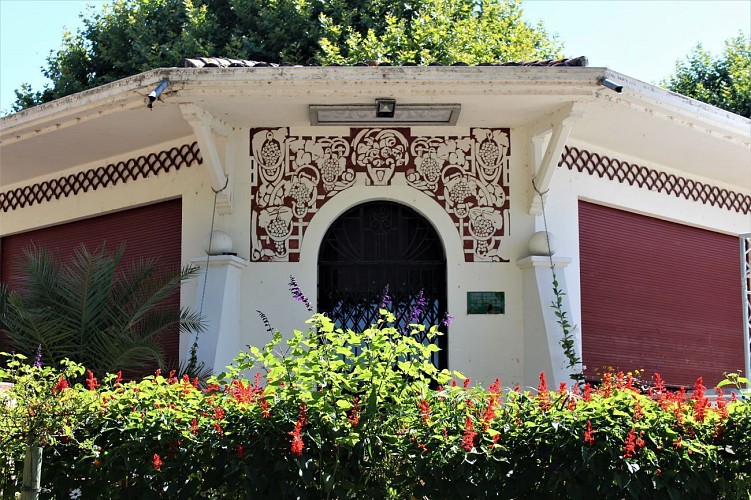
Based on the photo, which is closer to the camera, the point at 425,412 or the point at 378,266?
the point at 425,412

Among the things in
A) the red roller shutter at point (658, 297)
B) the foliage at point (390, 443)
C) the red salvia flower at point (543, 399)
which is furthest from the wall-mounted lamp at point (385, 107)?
the red salvia flower at point (543, 399)

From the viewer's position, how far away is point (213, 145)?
9.34m

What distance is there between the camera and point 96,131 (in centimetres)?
1009

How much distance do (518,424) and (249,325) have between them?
491cm

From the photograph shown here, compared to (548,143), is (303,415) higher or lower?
lower

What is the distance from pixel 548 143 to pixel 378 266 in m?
2.10

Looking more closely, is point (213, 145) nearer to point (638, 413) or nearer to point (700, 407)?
point (638, 413)

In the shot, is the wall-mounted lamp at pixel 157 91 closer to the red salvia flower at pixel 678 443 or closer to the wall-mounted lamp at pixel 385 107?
the wall-mounted lamp at pixel 385 107

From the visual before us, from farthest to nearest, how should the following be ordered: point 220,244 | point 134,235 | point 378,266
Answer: point 134,235
point 378,266
point 220,244

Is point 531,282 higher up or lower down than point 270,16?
lower down

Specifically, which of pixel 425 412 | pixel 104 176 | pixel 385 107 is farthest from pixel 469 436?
pixel 104 176

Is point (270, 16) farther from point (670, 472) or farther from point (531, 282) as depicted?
point (670, 472)

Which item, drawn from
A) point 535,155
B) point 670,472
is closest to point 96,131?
point 535,155

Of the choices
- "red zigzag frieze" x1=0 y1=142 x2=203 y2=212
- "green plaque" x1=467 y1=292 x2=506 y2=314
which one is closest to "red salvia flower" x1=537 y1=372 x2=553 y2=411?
"green plaque" x1=467 y1=292 x2=506 y2=314
